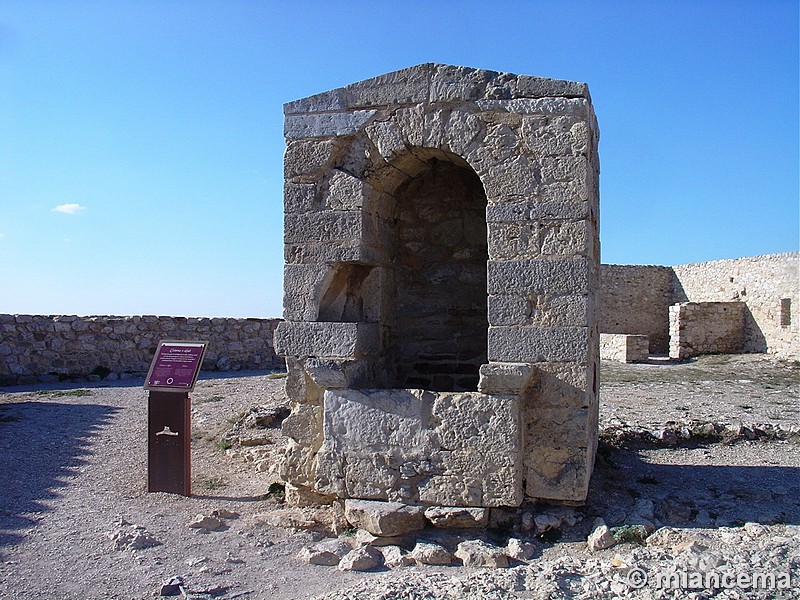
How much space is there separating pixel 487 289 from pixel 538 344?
57 centimetres

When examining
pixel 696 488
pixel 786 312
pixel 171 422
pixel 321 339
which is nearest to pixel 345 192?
pixel 321 339

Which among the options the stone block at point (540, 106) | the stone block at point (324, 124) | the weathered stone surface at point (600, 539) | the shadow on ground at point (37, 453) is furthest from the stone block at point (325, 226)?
the shadow on ground at point (37, 453)

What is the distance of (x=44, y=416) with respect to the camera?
8859mm

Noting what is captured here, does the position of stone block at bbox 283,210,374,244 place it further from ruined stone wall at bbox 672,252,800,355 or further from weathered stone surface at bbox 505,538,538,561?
ruined stone wall at bbox 672,252,800,355

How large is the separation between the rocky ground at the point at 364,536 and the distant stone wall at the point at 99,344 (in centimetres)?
493

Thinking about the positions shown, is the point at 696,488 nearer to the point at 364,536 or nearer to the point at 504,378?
the point at 504,378

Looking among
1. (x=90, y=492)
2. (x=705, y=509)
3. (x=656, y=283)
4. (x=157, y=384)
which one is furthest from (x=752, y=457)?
(x=656, y=283)

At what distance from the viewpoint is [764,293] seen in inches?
786

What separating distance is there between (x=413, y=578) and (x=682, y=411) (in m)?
6.21

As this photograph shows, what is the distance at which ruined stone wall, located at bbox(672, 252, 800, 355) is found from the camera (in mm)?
18906

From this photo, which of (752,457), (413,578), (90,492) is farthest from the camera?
(752,457)

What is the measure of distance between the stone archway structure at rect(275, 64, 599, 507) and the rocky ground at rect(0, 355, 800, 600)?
39 cm

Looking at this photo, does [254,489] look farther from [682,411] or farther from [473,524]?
[682,411]

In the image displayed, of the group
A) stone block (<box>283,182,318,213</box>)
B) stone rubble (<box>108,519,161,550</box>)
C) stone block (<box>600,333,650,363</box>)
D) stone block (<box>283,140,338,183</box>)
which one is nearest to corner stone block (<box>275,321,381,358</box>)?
stone block (<box>283,182,318,213</box>)
